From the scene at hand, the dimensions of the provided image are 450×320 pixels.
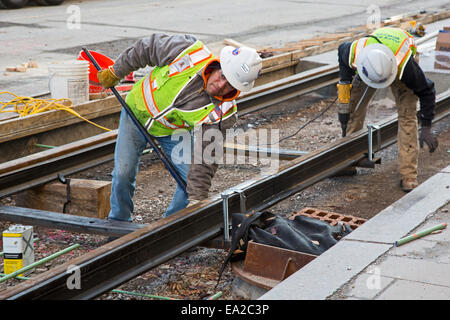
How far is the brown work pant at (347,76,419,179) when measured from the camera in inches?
298

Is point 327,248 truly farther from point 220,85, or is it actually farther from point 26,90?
point 26,90

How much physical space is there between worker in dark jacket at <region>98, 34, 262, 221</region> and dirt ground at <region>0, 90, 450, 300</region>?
630 mm

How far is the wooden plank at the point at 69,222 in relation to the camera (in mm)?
5544

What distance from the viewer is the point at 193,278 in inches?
225

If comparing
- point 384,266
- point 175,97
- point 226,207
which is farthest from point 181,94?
point 384,266

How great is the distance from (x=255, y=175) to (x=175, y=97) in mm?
2777

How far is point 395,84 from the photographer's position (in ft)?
24.8

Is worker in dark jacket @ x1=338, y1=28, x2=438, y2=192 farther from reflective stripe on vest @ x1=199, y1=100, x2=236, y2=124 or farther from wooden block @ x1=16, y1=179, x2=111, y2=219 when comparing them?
wooden block @ x1=16, y1=179, x2=111, y2=219

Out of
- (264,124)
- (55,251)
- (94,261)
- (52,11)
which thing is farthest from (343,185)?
(52,11)

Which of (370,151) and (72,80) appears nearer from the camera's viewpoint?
(370,151)

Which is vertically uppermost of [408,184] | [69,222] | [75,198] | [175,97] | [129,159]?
[175,97]

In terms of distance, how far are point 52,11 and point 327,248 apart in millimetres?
16500

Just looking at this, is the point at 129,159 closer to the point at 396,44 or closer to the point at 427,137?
the point at 396,44

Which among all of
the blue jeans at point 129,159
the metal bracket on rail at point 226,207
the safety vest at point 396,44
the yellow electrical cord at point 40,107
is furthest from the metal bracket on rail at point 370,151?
the yellow electrical cord at point 40,107
